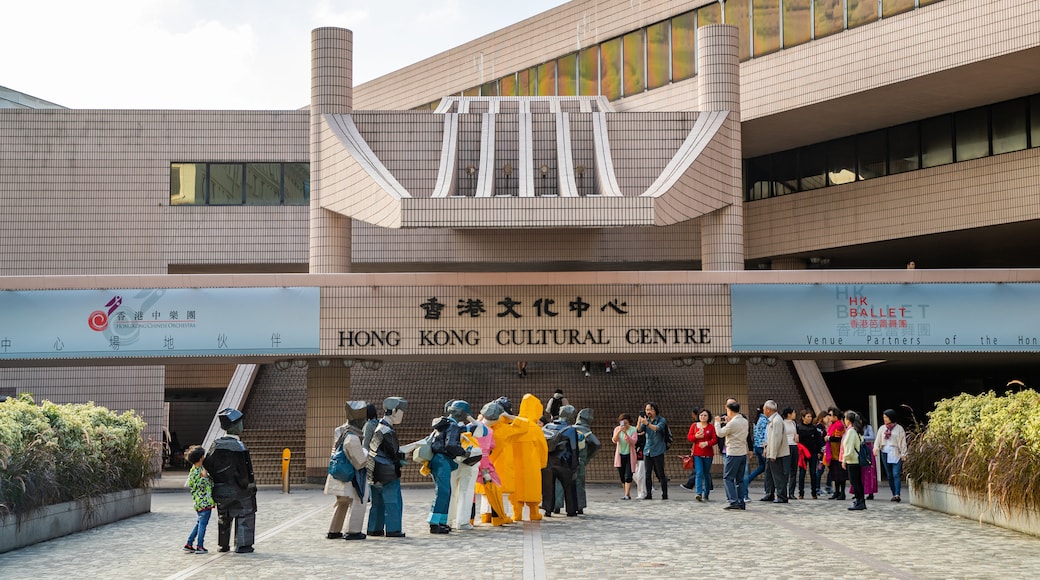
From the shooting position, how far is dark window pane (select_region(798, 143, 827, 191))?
3237cm

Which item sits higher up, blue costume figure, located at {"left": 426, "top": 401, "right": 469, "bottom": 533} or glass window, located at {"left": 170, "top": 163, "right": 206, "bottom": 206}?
glass window, located at {"left": 170, "top": 163, "right": 206, "bottom": 206}

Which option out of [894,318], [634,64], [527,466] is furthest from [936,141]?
[527,466]

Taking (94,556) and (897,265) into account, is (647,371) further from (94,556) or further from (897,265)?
(94,556)

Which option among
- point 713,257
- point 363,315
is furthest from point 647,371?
point 363,315

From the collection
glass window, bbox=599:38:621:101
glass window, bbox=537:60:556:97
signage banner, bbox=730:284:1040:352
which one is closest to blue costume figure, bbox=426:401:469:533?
signage banner, bbox=730:284:1040:352

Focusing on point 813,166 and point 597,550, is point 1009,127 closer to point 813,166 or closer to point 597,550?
point 813,166

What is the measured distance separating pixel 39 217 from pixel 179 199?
3.43m

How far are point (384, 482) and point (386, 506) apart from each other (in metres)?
0.34

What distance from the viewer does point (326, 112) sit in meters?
26.9

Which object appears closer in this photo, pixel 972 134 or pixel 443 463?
pixel 443 463

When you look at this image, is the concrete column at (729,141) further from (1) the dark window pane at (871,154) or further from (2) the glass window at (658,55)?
(1) the dark window pane at (871,154)

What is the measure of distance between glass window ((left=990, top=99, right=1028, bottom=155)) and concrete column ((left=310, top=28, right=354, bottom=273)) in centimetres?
1502

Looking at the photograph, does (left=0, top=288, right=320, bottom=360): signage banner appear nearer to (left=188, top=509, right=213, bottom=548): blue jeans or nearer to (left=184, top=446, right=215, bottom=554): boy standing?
(left=184, top=446, right=215, bottom=554): boy standing

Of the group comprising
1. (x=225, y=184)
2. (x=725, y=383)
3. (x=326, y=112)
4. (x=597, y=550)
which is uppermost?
(x=326, y=112)
